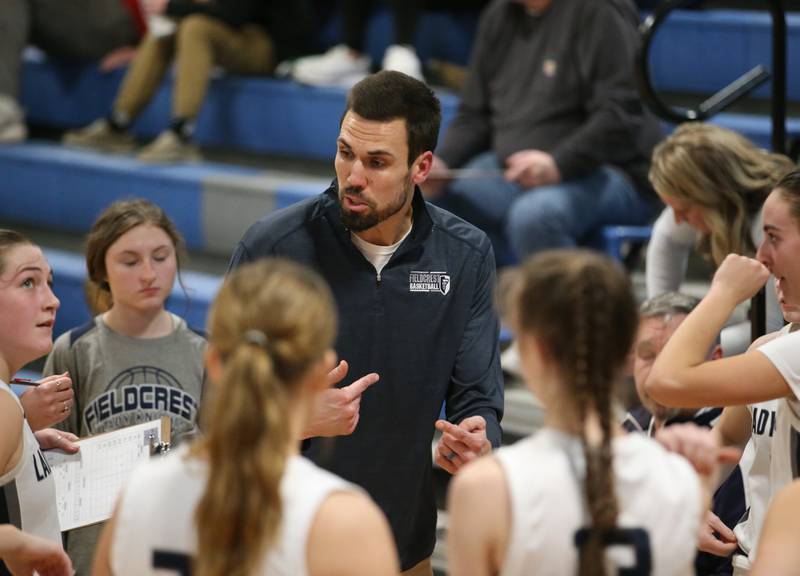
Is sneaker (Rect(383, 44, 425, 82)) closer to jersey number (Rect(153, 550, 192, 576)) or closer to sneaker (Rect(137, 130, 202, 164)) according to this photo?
sneaker (Rect(137, 130, 202, 164))

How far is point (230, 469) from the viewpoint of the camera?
1.51 m

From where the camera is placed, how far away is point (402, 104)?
2559mm

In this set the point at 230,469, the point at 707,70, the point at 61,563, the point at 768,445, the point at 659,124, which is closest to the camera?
the point at 230,469

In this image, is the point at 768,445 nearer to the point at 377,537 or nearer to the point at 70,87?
the point at 377,537

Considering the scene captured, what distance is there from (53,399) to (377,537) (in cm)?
123

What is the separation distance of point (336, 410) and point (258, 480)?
0.69m

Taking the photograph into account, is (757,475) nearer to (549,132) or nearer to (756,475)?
(756,475)

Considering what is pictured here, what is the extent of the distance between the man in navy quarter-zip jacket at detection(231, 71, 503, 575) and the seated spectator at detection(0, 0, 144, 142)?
11.7 ft

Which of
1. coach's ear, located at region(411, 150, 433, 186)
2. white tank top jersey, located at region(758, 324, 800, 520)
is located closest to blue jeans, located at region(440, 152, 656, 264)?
coach's ear, located at region(411, 150, 433, 186)

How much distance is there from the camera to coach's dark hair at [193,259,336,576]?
150cm

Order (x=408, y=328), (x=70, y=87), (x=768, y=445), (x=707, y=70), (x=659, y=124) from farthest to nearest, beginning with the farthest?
(x=70, y=87)
(x=707, y=70)
(x=659, y=124)
(x=408, y=328)
(x=768, y=445)

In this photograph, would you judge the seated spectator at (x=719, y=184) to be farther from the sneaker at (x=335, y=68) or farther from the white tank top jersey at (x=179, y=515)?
the sneaker at (x=335, y=68)

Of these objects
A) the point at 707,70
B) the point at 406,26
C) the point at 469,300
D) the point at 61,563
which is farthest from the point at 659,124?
the point at 61,563

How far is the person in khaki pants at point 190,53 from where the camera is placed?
5.28 meters
